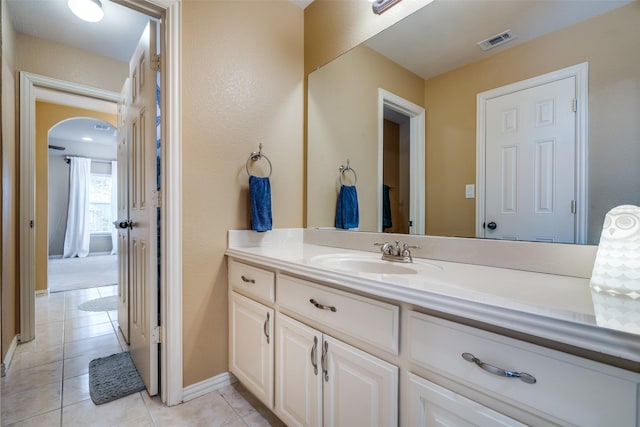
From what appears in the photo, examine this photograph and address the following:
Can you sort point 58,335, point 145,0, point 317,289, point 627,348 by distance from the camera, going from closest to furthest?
point 627,348, point 317,289, point 145,0, point 58,335

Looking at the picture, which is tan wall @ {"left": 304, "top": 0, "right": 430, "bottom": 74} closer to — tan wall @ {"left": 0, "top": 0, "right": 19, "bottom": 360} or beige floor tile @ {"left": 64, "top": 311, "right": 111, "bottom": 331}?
tan wall @ {"left": 0, "top": 0, "right": 19, "bottom": 360}

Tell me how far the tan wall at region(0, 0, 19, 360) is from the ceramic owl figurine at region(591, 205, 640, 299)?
2765mm

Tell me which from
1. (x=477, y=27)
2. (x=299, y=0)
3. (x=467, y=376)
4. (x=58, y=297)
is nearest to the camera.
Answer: (x=467, y=376)

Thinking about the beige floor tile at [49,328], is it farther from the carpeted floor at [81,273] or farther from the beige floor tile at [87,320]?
the carpeted floor at [81,273]

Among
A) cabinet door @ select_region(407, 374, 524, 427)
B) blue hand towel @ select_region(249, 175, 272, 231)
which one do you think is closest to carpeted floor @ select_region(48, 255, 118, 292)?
blue hand towel @ select_region(249, 175, 272, 231)

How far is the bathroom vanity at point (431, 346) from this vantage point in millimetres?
519

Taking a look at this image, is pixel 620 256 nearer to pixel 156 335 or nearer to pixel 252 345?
pixel 252 345

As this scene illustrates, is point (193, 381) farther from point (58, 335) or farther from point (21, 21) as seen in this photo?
point (21, 21)

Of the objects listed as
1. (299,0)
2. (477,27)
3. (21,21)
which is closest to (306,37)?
(299,0)

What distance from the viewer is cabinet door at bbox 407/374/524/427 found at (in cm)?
64

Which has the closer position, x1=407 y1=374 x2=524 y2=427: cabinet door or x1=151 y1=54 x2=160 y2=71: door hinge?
x1=407 y1=374 x2=524 y2=427: cabinet door

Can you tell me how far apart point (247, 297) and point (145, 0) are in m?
1.53

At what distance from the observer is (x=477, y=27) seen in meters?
1.19

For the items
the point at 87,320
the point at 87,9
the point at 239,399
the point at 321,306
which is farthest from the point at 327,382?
the point at 87,320
